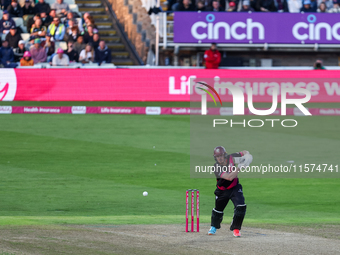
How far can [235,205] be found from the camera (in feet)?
33.7

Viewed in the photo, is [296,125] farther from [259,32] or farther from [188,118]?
[259,32]

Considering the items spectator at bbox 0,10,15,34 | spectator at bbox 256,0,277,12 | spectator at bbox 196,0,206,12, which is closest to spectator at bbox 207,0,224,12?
spectator at bbox 196,0,206,12

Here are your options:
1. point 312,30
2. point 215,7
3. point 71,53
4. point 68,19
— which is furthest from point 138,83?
point 312,30

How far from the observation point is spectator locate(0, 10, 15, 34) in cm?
2778

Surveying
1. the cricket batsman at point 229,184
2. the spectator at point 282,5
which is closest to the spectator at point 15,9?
the spectator at point 282,5

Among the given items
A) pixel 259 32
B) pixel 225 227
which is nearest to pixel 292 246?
pixel 225 227

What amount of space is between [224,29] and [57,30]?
7583mm

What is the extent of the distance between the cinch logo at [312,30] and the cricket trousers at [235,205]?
65.4ft

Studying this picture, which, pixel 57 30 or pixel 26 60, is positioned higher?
pixel 57 30

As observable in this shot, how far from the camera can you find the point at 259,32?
28703 mm

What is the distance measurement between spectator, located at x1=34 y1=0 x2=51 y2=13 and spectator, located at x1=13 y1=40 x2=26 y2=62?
97.8 inches

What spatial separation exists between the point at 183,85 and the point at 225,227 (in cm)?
1460

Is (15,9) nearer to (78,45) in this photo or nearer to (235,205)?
(78,45)

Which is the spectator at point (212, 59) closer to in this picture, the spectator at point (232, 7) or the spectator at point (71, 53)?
the spectator at point (232, 7)
